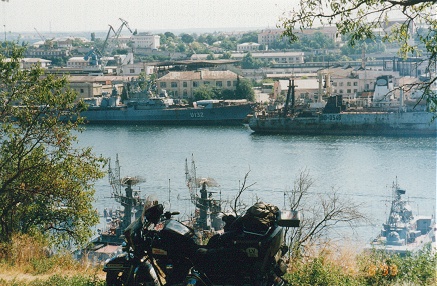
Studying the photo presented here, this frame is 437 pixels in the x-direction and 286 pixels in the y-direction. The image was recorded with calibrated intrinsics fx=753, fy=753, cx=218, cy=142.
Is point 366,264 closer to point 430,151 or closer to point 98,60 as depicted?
point 430,151

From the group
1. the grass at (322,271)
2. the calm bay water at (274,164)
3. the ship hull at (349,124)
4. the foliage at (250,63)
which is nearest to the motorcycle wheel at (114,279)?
the grass at (322,271)

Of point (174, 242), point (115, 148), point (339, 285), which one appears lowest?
point (115, 148)

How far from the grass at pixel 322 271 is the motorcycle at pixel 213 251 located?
0.28m

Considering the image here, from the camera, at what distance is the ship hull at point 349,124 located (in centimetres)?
2762

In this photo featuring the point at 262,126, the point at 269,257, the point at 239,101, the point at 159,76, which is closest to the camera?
the point at 269,257

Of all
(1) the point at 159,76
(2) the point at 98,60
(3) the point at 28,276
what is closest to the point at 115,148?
(3) the point at 28,276

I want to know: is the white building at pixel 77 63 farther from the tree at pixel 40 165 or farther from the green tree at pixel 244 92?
the tree at pixel 40 165

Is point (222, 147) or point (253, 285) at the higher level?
point (253, 285)

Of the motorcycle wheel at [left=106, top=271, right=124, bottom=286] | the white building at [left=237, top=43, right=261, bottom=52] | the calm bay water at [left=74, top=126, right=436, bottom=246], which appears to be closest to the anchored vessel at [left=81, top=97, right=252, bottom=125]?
the calm bay water at [left=74, top=126, right=436, bottom=246]

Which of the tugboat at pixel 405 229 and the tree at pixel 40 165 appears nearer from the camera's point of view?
the tree at pixel 40 165

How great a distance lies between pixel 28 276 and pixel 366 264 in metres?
1.56

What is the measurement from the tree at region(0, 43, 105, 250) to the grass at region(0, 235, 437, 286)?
1.78 meters

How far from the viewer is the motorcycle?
2.66 meters

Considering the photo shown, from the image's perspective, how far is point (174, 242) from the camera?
8.98ft
